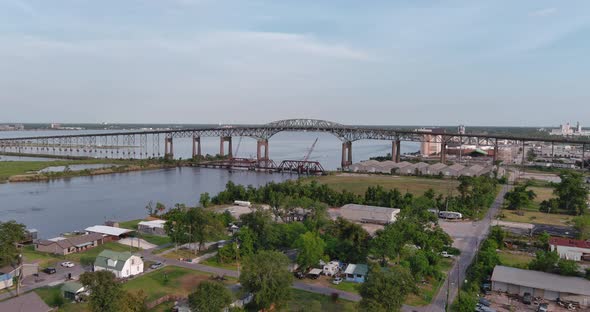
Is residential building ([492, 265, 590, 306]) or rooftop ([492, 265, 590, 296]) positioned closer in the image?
residential building ([492, 265, 590, 306])

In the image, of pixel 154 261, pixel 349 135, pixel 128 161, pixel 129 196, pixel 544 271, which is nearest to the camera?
pixel 544 271

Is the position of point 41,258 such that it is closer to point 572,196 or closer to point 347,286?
point 347,286

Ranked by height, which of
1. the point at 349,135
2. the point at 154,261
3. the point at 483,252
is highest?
the point at 349,135

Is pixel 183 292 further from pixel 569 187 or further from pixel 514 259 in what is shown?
pixel 569 187

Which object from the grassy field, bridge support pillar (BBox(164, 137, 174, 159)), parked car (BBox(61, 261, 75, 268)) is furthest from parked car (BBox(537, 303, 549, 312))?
bridge support pillar (BBox(164, 137, 174, 159))

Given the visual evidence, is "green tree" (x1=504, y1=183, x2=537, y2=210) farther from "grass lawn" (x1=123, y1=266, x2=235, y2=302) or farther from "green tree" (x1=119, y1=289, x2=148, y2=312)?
"green tree" (x1=119, y1=289, x2=148, y2=312)

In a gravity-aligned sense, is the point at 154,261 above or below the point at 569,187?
below

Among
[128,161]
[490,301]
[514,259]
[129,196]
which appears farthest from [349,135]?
[490,301]
